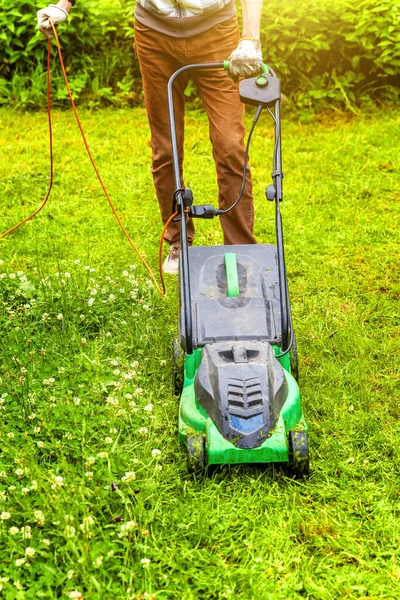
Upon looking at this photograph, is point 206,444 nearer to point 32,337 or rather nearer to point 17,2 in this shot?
point 32,337

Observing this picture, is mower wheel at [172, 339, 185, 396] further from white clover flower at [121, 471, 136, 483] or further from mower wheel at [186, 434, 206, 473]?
white clover flower at [121, 471, 136, 483]

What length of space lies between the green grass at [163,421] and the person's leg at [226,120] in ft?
1.59

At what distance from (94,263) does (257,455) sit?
1978mm

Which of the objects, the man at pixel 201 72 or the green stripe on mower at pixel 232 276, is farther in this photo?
the man at pixel 201 72

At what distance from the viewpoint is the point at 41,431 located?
2.62 meters

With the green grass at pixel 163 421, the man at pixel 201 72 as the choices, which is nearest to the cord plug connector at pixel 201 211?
the green grass at pixel 163 421

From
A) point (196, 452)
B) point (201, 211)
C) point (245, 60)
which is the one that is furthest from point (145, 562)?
point (245, 60)

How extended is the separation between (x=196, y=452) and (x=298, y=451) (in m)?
0.32

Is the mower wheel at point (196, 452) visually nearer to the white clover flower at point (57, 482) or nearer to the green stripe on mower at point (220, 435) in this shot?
the green stripe on mower at point (220, 435)

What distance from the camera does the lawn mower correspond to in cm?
236

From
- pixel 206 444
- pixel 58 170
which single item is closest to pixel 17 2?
pixel 58 170

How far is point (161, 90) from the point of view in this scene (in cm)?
351

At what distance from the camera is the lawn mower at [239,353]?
236cm

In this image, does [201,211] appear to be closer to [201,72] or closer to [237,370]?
[237,370]
